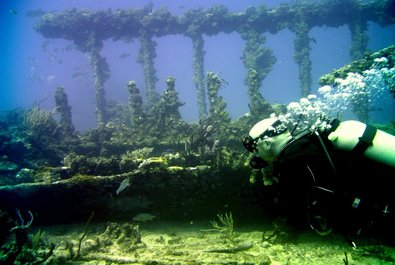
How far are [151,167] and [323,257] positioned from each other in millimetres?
3812

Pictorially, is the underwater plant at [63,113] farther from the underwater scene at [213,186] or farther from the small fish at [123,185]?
the small fish at [123,185]

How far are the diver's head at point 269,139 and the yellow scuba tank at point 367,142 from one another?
55cm

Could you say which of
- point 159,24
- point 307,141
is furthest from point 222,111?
point 159,24

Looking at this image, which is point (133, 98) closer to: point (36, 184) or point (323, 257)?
point (36, 184)

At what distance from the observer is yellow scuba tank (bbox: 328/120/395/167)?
315 cm

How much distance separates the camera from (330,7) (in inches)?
747

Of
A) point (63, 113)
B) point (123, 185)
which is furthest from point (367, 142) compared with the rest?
point (63, 113)

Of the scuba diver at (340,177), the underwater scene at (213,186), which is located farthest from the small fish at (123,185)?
the scuba diver at (340,177)

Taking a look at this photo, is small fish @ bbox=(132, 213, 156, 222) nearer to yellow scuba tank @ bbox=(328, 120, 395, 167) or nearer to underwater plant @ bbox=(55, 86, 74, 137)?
yellow scuba tank @ bbox=(328, 120, 395, 167)

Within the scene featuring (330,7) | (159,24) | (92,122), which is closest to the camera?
(330,7)

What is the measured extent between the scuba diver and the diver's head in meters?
0.33

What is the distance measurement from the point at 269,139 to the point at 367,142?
107cm

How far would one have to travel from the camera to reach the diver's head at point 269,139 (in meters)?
3.63

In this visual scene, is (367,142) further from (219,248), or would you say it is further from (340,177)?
(219,248)
